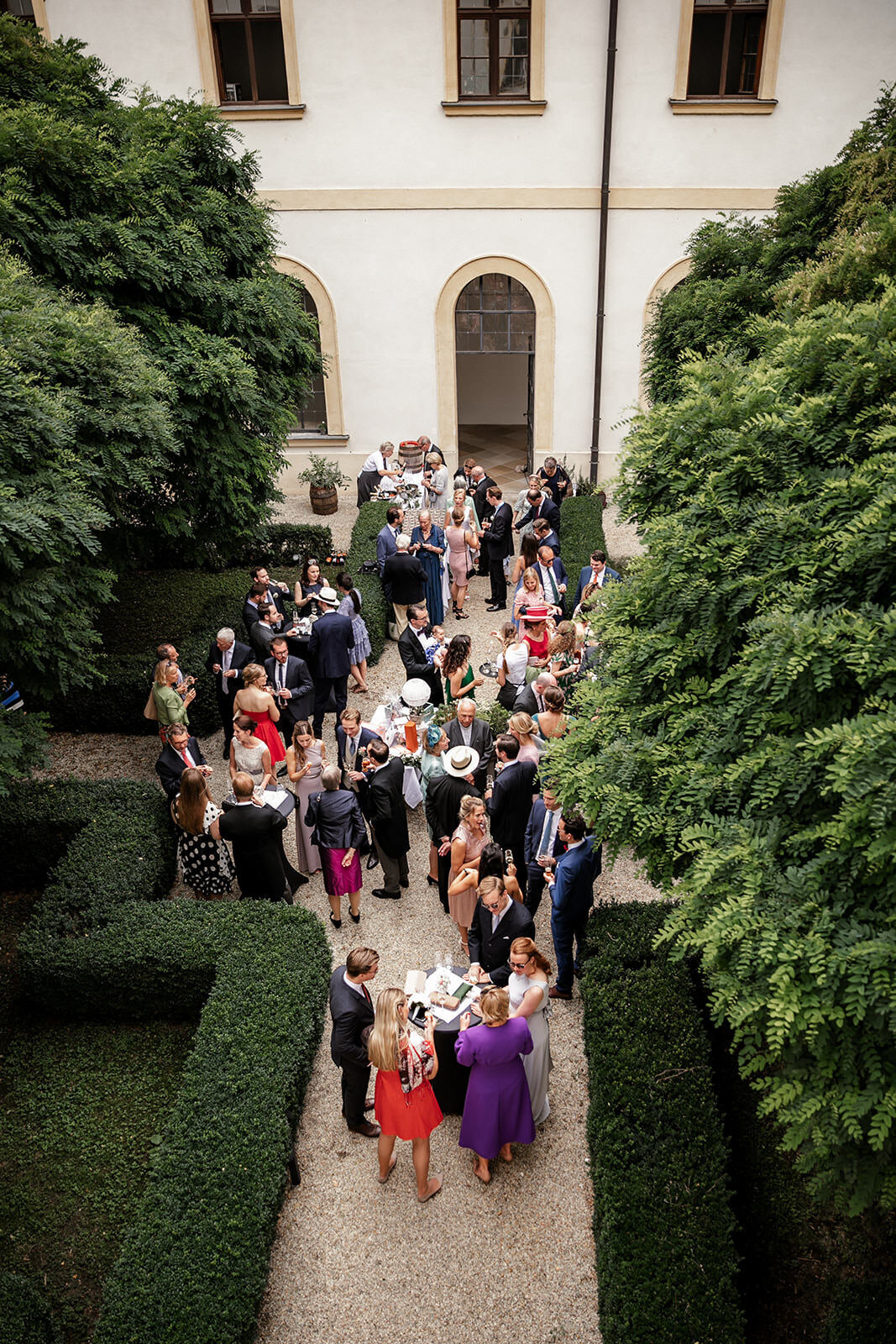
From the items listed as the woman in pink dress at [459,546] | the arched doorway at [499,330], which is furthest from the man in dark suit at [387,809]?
the arched doorway at [499,330]

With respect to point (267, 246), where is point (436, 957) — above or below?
below

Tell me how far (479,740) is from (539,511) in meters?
5.60

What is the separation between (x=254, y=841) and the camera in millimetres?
7367

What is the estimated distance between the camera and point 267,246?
41.2 feet

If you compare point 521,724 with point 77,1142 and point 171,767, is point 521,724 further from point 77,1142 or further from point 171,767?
point 77,1142

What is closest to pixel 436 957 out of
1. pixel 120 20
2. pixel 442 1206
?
pixel 442 1206

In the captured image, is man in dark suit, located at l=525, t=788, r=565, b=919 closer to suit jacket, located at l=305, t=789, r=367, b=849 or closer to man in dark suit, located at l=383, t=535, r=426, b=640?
suit jacket, located at l=305, t=789, r=367, b=849

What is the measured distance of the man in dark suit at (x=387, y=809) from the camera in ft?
24.9

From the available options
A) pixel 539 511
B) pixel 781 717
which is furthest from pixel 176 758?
pixel 539 511

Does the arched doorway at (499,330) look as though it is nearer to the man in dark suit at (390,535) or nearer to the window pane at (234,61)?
the window pane at (234,61)

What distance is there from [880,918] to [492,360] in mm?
21723

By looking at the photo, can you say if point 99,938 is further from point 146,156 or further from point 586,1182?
point 146,156

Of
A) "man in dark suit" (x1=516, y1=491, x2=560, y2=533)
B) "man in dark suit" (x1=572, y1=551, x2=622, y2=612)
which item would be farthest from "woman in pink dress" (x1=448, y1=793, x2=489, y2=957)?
"man in dark suit" (x1=516, y1=491, x2=560, y2=533)

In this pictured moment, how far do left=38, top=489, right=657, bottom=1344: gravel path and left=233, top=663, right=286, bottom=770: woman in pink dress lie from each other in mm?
3027
